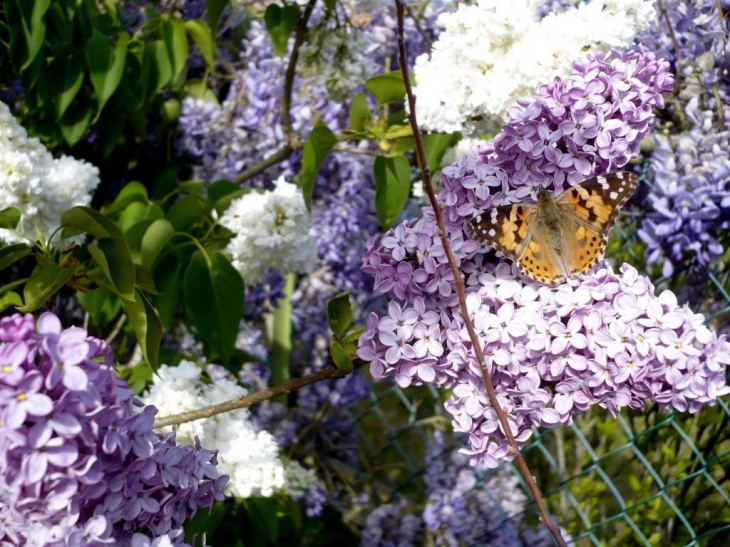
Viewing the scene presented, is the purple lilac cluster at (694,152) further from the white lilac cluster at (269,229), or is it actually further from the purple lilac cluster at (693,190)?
the white lilac cluster at (269,229)

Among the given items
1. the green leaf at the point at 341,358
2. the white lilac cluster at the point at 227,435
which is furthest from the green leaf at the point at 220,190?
the green leaf at the point at 341,358

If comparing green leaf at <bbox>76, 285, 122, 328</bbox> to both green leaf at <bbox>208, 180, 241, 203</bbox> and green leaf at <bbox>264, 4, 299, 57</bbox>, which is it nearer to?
green leaf at <bbox>208, 180, 241, 203</bbox>

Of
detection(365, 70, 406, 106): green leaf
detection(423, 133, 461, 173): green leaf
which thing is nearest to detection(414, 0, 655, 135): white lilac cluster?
detection(365, 70, 406, 106): green leaf

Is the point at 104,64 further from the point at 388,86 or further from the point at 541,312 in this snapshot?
the point at 541,312

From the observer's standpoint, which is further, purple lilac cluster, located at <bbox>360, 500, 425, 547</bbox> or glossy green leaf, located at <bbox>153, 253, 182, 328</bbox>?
purple lilac cluster, located at <bbox>360, 500, 425, 547</bbox>

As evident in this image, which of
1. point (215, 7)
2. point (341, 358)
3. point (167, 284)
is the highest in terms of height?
point (215, 7)

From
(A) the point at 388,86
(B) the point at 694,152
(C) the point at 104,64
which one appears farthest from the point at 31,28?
(B) the point at 694,152
